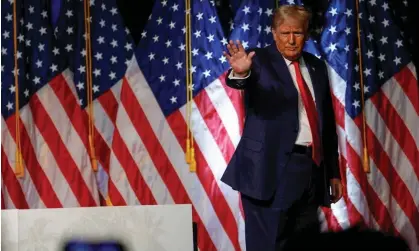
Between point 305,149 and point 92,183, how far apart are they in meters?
1.28

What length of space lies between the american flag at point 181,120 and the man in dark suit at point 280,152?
2.02ft

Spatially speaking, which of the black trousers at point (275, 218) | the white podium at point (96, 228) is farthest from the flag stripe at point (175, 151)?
the white podium at point (96, 228)

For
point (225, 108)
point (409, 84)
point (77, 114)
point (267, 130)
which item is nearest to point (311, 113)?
point (267, 130)

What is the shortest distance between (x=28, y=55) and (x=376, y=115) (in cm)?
186

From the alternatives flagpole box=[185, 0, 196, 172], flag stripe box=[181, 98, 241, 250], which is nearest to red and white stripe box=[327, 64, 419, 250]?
flag stripe box=[181, 98, 241, 250]

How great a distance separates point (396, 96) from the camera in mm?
3893

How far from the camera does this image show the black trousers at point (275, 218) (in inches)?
120

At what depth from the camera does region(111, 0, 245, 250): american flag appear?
3803 mm

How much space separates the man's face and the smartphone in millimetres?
1682

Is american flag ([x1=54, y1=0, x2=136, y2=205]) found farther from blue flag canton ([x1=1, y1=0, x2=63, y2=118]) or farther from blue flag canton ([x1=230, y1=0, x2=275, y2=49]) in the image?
blue flag canton ([x1=230, y1=0, x2=275, y2=49])

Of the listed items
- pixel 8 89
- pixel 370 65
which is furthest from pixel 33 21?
pixel 370 65

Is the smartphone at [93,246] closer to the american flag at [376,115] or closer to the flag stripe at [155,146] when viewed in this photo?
the flag stripe at [155,146]

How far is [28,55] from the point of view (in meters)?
3.96

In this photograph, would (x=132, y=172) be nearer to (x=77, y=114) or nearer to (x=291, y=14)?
(x=77, y=114)
